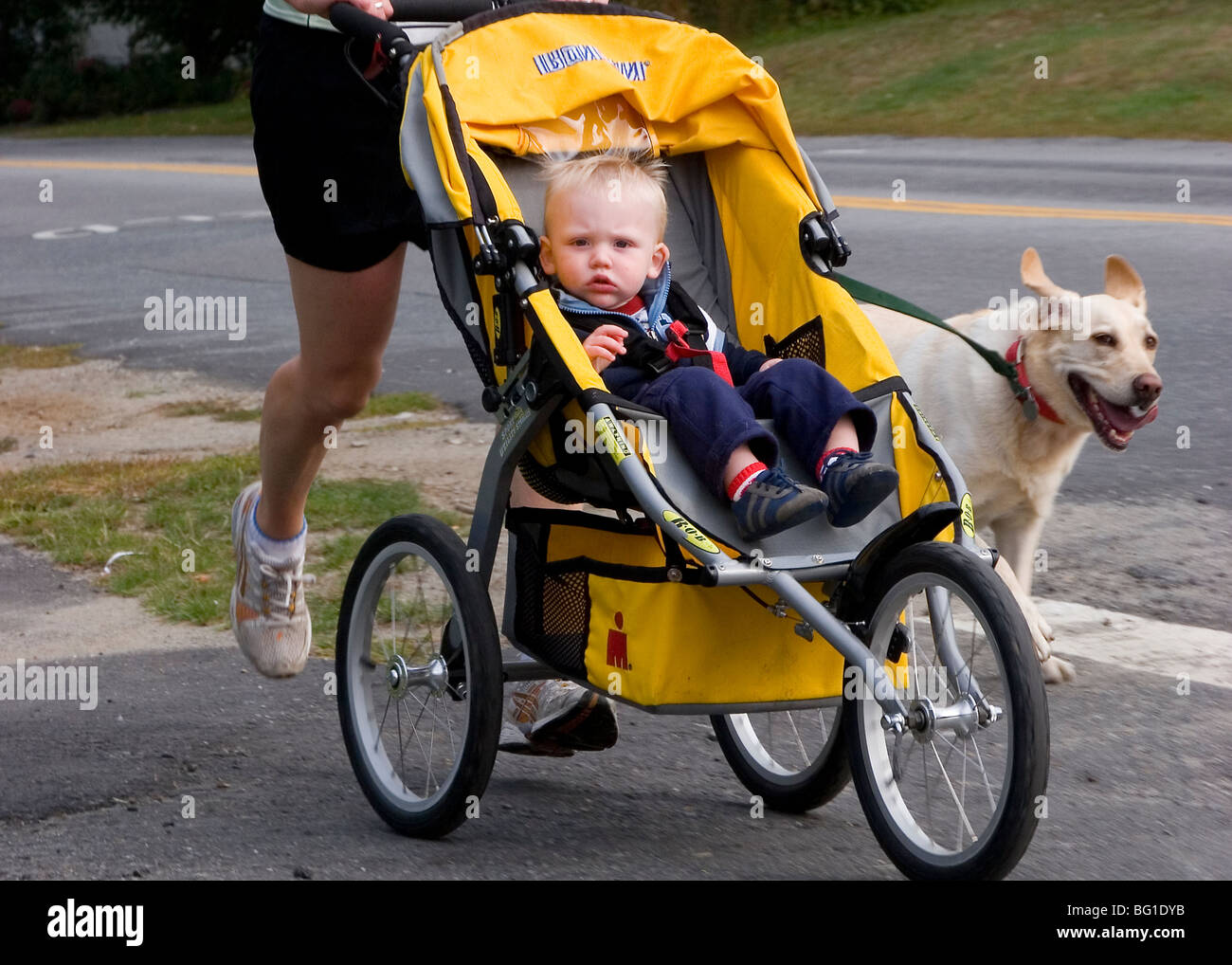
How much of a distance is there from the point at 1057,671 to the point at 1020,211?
814cm

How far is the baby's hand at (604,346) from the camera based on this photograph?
10.6ft

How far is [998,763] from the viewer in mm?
2891

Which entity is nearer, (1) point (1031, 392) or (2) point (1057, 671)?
(2) point (1057, 671)

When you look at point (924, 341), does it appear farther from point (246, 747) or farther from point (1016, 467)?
point (246, 747)

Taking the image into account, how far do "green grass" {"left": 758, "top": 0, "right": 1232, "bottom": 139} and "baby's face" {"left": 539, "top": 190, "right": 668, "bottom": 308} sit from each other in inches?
535

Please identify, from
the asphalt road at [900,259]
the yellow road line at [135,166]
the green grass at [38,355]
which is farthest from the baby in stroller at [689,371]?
the yellow road line at [135,166]

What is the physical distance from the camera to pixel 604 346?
3264 mm

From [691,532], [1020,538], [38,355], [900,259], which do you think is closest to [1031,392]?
[1020,538]

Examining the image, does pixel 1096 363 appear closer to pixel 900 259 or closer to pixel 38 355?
pixel 900 259

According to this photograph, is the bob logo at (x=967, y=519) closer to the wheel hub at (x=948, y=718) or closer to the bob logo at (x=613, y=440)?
the wheel hub at (x=948, y=718)

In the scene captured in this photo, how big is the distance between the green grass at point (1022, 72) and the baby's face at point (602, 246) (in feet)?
44.6

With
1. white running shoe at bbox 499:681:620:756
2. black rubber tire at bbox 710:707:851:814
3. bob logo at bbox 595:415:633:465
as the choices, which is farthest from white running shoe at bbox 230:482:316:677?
bob logo at bbox 595:415:633:465
